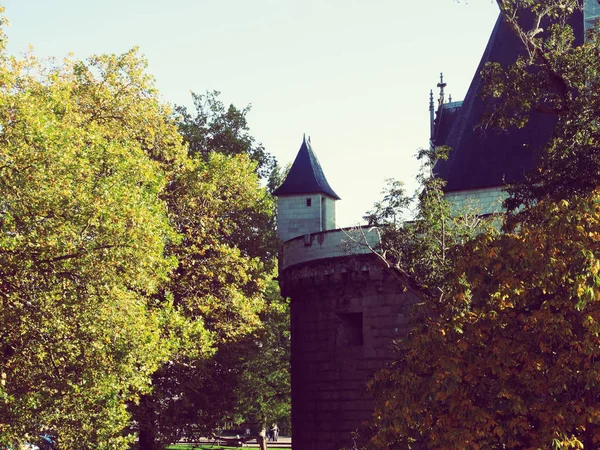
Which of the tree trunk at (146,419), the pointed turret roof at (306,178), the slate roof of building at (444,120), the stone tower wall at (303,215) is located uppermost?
the slate roof of building at (444,120)

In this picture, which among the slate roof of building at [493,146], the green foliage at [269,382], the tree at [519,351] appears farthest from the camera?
the green foliage at [269,382]

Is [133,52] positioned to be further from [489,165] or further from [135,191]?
[489,165]

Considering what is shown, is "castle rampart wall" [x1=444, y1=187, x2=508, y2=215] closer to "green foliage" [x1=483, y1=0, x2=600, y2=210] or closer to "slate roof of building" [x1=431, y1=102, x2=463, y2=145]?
"slate roof of building" [x1=431, y1=102, x2=463, y2=145]

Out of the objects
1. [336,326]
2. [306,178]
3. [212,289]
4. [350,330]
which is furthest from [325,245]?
[306,178]

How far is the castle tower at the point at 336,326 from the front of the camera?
23891mm

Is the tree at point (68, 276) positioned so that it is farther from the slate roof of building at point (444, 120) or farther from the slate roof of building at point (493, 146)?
the slate roof of building at point (444, 120)

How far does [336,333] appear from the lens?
81.8ft

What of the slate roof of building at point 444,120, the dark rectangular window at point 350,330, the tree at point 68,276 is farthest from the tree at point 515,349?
the slate roof of building at point 444,120

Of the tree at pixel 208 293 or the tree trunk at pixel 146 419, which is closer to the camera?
the tree trunk at pixel 146 419

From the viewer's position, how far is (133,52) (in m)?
27.6

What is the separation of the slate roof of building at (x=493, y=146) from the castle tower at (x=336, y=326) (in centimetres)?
439

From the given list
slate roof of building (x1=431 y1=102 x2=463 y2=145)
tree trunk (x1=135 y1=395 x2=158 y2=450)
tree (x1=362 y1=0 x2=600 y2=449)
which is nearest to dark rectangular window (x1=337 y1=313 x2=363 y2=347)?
tree trunk (x1=135 y1=395 x2=158 y2=450)

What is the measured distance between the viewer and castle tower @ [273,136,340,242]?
32781mm

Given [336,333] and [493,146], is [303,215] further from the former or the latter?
[336,333]
